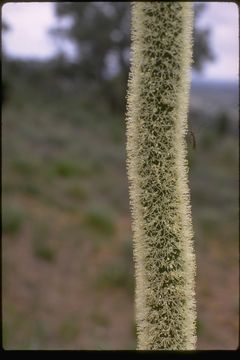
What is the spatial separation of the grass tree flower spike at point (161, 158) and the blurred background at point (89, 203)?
0.12 meters

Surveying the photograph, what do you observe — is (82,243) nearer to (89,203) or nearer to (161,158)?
(89,203)

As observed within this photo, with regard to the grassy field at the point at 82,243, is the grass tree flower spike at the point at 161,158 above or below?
above

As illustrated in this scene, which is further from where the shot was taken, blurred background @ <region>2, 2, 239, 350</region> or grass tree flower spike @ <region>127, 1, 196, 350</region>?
blurred background @ <region>2, 2, 239, 350</region>

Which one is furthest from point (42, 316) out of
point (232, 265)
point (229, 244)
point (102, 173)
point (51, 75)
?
point (51, 75)

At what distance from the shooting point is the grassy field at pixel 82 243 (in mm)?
5285

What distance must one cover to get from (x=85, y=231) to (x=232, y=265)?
190 centimetres

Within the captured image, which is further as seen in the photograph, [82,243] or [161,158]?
[82,243]

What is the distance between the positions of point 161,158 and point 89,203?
7.61 meters

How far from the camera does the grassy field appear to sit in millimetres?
5285

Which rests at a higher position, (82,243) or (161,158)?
(161,158)

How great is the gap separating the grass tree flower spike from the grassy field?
1312mm

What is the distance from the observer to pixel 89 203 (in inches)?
348

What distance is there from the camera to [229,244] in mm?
7918

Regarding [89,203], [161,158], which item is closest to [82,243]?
[89,203]
